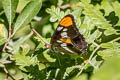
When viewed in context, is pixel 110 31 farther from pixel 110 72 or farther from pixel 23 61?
pixel 110 72

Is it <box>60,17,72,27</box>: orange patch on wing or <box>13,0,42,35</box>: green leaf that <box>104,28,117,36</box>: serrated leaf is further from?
<box>13,0,42,35</box>: green leaf

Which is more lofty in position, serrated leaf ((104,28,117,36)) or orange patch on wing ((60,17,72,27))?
orange patch on wing ((60,17,72,27))

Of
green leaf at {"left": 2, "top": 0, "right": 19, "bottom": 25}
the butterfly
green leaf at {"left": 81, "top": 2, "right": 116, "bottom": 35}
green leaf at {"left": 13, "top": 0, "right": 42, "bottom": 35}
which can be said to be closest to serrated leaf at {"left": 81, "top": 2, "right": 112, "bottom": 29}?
green leaf at {"left": 81, "top": 2, "right": 116, "bottom": 35}

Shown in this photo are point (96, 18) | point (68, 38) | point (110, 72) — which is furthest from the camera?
point (96, 18)

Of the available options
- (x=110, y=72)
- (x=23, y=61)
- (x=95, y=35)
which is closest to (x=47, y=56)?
(x=23, y=61)

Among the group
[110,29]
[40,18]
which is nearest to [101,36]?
[110,29]
